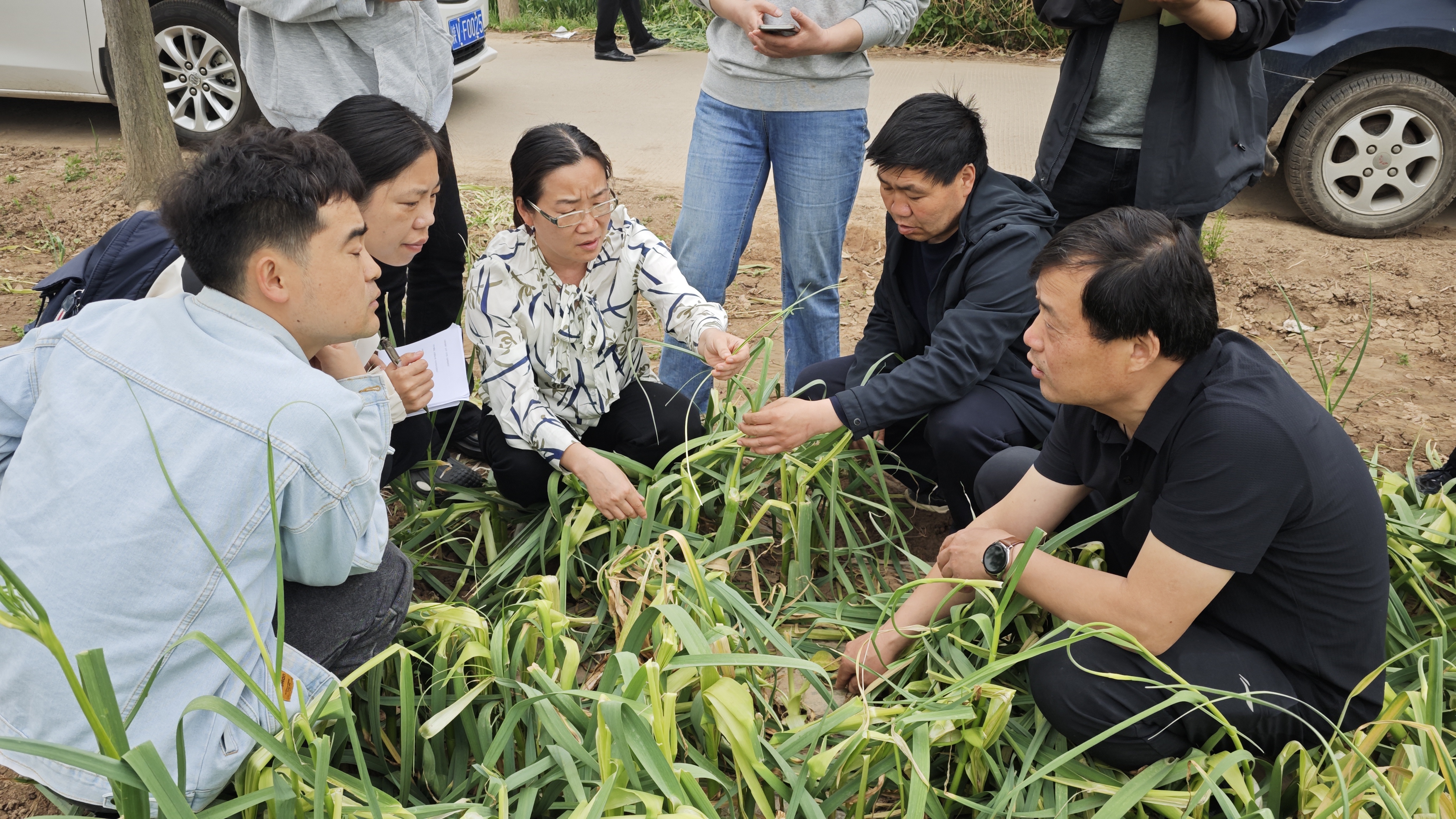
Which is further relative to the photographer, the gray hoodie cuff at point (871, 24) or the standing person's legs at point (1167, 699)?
the gray hoodie cuff at point (871, 24)

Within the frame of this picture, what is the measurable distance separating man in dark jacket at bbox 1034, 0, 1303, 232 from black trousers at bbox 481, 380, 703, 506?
1.17m

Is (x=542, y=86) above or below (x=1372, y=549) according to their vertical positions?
below

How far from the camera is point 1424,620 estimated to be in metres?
2.12

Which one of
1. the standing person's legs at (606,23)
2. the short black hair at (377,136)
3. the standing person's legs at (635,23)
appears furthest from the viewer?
the standing person's legs at (635,23)

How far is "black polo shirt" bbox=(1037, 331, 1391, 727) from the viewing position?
1595 millimetres

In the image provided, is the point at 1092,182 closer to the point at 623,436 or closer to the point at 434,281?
the point at 623,436

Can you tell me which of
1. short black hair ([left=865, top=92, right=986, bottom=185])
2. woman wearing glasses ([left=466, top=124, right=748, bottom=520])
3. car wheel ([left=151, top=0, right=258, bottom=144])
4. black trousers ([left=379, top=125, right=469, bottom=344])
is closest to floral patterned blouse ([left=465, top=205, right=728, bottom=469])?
woman wearing glasses ([left=466, top=124, right=748, bottom=520])

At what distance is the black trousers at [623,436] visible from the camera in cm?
247

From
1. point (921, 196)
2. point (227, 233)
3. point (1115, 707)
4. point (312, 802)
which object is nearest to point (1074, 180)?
point (921, 196)

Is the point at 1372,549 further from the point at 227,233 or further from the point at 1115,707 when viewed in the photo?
the point at 227,233

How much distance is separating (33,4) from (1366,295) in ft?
20.7

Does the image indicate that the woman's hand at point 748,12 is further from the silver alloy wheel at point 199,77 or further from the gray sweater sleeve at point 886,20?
the silver alloy wheel at point 199,77

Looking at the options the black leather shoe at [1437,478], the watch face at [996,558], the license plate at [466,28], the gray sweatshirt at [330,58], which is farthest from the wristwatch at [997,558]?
the license plate at [466,28]

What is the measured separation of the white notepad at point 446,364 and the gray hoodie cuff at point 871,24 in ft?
4.22
